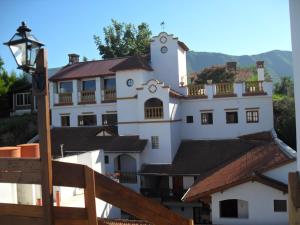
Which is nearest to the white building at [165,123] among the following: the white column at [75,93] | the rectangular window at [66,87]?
the white column at [75,93]

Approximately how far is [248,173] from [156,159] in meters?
7.36

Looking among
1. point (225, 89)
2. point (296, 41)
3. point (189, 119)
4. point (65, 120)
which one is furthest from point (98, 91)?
point (296, 41)

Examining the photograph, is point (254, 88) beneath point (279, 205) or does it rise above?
above

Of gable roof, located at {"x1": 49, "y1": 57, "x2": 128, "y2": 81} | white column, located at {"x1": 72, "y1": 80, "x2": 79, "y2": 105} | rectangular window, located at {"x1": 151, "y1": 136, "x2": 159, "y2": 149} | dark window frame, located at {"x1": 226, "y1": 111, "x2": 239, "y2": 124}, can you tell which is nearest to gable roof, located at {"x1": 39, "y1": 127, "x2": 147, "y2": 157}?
rectangular window, located at {"x1": 151, "y1": 136, "x2": 159, "y2": 149}

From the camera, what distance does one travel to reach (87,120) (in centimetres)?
2561

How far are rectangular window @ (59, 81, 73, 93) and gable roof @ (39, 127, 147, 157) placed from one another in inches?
122

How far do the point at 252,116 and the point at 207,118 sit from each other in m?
2.77

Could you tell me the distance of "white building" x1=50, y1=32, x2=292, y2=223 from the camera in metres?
20.4

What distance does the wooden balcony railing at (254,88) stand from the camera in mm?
21469

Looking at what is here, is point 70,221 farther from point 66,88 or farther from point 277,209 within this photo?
point 66,88

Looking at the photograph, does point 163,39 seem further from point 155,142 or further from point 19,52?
point 19,52

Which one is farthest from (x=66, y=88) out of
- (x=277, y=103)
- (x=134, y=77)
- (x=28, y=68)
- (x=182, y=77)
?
(x=28, y=68)

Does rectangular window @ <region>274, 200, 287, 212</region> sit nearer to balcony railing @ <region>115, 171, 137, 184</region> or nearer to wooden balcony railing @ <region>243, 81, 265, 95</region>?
wooden balcony railing @ <region>243, 81, 265, 95</region>

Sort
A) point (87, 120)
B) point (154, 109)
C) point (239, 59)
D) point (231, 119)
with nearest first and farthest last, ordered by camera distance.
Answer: point (154, 109) < point (231, 119) < point (87, 120) < point (239, 59)
